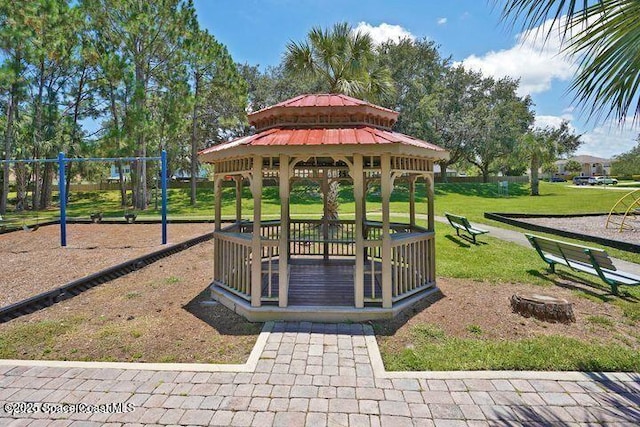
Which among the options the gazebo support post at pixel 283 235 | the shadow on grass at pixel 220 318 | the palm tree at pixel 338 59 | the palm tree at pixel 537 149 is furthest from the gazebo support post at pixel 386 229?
the palm tree at pixel 537 149

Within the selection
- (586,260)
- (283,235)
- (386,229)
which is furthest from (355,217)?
(586,260)

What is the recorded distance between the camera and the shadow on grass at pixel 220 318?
4940 mm

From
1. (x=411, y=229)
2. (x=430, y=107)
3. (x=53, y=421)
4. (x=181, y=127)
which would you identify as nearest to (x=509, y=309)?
(x=411, y=229)

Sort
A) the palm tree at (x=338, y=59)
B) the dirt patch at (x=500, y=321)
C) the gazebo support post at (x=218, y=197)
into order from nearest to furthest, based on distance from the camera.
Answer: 1. the dirt patch at (x=500, y=321)
2. the gazebo support post at (x=218, y=197)
3. the palm tree at (x=338, y=59)

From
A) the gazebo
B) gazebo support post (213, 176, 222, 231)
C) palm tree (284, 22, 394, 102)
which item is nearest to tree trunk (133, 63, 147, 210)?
palm tree (284, 22, 394, 102)

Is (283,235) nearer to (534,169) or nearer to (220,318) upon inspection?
(220,318)

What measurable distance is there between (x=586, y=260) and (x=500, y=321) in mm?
2663

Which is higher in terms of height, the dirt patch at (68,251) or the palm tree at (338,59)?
the palm tree at (338,59)

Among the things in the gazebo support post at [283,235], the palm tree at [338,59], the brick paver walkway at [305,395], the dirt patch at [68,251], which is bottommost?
the brick paver walkway at [305,395]

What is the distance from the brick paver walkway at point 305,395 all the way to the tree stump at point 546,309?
4.65 ft

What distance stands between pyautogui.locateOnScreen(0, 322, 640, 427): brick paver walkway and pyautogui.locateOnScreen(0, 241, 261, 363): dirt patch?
0.36 metres

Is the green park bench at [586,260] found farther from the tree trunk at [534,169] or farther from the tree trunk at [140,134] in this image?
the tree trunk at [534,169]

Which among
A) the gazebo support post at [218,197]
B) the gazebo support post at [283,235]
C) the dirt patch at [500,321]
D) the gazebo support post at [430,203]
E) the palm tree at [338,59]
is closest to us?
the dirt patch at [500,321]

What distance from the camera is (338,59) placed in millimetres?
12711
